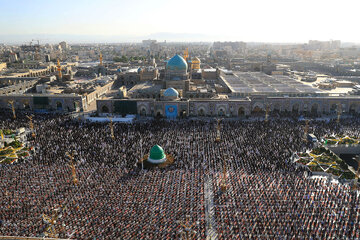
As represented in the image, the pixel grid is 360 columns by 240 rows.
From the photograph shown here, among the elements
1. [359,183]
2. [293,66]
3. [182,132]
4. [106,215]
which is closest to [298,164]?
[359,183]

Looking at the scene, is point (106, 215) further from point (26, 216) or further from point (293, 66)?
point (293, 66)

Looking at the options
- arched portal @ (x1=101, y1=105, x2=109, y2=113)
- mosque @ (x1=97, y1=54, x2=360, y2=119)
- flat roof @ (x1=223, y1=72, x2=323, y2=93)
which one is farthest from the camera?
flat roof @ (x1=223, y1=72, x2=323, y2=93)

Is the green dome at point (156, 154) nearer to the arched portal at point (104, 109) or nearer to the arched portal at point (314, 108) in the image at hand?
the arched portal at point (104, 109)

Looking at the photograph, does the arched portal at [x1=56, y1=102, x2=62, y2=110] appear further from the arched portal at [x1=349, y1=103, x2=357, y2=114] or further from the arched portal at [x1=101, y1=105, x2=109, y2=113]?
the arched portal at [x1=349, y1=103, x2=357, y2=114]

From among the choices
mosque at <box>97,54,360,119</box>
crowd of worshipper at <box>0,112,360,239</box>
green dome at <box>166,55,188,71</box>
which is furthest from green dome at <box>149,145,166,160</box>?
green dome at <box>166,55,188,71</box>

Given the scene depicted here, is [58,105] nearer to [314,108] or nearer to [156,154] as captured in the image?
[156,154]

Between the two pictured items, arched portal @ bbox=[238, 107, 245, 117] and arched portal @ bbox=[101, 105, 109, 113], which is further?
arched portal @ bbox=[101, 105, 109, 113]

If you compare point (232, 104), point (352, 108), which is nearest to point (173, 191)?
point (232, 104)

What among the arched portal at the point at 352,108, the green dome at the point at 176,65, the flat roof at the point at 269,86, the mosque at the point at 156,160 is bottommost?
the mosque at the point at 156,160

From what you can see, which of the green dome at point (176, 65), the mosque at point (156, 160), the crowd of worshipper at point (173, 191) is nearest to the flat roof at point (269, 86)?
the green dome at point (176, 65)
